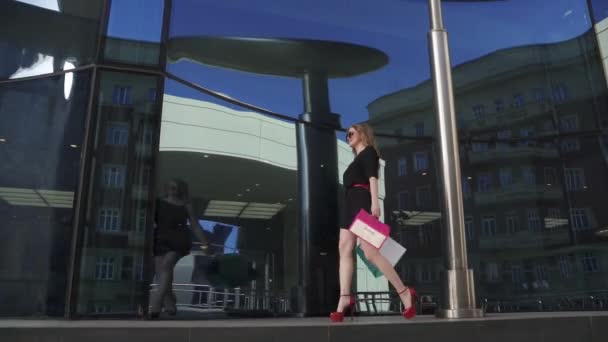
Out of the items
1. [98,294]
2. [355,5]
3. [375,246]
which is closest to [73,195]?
[98,294]

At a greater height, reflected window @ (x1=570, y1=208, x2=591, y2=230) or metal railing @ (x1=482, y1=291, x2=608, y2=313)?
reflected window @ (x1=570, y1=208, x2=591, y2=230)

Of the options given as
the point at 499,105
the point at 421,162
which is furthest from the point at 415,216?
the point at 499,105

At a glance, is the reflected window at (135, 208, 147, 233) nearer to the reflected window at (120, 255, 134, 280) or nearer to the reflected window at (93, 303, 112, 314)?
the reflected window at (120, 255, 134, 280)

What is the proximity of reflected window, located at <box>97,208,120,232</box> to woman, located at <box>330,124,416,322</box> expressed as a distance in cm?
225

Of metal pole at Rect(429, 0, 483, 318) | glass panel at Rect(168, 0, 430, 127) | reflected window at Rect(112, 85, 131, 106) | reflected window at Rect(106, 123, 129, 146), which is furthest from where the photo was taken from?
glass panel at Rect(168, 0, 430, 127)

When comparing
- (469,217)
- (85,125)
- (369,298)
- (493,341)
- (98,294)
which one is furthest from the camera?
(469,217)

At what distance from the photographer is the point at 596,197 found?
7.11 m

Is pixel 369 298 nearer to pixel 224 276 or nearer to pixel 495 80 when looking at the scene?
pixel 224 276

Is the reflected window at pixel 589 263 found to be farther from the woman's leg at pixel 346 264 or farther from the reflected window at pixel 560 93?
the woman's leg at pixel 346 264

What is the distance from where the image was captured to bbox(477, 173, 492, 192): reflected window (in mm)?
7082

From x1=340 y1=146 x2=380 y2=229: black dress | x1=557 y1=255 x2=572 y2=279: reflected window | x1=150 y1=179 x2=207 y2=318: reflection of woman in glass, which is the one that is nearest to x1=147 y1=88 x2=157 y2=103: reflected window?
x1=150 y1=179 x2=207 y2=318: reflection of woman in glass

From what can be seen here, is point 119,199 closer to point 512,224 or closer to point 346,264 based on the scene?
point 346,264

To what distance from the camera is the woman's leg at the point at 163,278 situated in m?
4.70

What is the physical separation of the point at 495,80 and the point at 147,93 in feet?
18.0
